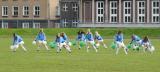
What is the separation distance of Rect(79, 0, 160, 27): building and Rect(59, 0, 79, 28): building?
4.40m

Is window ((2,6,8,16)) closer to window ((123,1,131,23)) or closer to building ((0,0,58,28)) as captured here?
building ((0,0,58,28))

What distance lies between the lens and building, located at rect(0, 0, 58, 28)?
5172 inches

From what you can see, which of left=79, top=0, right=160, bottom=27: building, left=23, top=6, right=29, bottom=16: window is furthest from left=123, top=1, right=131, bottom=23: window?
left=23, top=6, right=29, bottom=16: window

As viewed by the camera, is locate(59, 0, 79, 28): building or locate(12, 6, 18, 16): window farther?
locate(12, 6, 18, 16): window

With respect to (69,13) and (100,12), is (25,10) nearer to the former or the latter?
(69,13)

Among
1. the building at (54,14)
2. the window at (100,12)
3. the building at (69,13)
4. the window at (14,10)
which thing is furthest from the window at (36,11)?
the window at (100,12)

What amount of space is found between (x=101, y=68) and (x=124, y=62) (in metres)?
4.71

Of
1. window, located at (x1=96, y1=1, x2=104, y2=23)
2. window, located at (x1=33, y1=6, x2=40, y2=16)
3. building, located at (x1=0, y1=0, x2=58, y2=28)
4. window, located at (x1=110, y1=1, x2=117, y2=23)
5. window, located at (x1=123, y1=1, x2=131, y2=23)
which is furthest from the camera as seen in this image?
window, located at (x1=33, y1=6, x2=40, y2=16)

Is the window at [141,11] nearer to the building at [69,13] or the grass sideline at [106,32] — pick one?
the building at [69,13]

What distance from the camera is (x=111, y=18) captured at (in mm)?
125688

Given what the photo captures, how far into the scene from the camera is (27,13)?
13400 cm

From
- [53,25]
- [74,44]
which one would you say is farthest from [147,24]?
[74,44]

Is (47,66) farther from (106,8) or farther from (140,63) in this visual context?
(106,8)

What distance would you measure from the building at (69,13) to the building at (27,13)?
5.85ft
